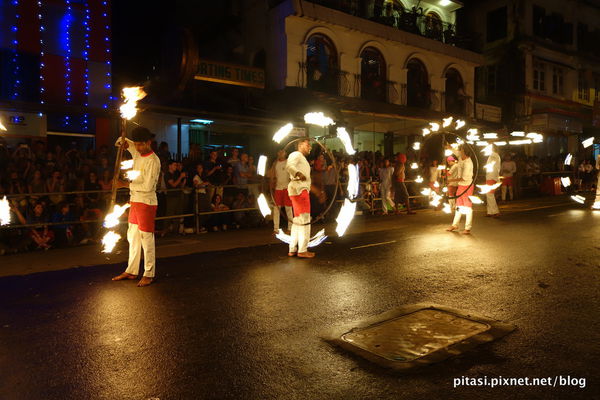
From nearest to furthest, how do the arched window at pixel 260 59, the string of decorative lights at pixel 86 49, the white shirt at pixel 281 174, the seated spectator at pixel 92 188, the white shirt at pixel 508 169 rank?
the seated spectator at pixel 92 188, the white shirt at pixel 281 174, the string of decorative lights at pixel 86 49, the white shirt at pixel 508 169, the arched window at pixel 260 59

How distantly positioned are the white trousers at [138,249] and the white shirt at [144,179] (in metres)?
0.43

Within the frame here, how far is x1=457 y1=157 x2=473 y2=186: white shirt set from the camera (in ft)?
38.2

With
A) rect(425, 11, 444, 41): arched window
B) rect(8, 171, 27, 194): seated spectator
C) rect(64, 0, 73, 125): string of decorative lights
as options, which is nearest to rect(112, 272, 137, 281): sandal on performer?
rect(8, 171, 27, 194): seated spectator

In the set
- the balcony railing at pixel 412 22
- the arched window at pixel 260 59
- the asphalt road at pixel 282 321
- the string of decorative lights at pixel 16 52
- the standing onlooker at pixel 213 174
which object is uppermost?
the balcony railing at pixel 412 22

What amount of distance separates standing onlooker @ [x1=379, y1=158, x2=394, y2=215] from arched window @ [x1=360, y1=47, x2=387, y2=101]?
7890mm

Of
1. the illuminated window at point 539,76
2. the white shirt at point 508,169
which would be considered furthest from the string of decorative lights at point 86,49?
the illuminated window at point 539,76

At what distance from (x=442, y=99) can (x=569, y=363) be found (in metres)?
24.2

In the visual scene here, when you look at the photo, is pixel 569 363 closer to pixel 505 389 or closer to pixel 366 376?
pixel 505 389

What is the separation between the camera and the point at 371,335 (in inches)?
183

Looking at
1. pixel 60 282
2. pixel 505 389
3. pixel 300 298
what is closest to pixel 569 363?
pixel 505 389

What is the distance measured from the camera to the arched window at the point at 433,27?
85.5 feet

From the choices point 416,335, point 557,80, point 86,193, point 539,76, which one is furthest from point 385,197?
point 557,80

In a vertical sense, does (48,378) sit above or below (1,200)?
below

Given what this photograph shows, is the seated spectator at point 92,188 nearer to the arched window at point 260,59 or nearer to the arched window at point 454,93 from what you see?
the arched window at point 260,59
